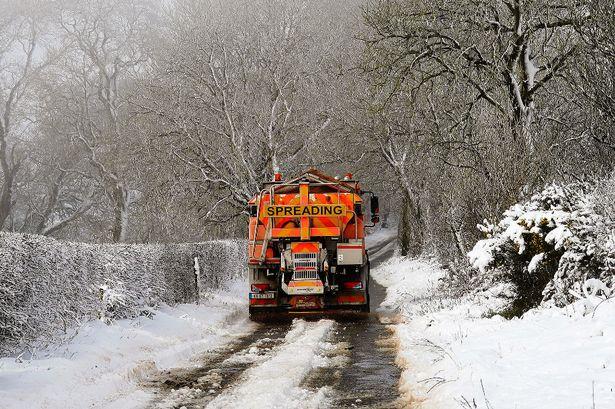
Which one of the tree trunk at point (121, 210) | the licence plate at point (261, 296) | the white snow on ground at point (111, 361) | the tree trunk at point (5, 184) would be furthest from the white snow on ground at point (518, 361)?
the tree trunk at point (5, 184)

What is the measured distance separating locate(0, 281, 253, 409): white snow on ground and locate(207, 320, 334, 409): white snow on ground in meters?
1.12

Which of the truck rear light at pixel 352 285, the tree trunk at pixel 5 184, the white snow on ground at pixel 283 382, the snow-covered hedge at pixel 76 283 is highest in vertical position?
the tree trunk at pixel 5 184

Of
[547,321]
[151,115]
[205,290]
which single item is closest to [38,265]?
[547,321]

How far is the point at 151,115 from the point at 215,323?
1809 cm

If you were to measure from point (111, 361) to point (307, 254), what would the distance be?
21.9ft

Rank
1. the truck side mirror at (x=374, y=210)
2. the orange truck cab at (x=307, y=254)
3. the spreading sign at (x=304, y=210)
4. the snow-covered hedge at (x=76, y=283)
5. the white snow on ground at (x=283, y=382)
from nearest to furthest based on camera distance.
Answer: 1. the white snow on ground at (x=283, y=382)
2. the snow-covered hedge at (x=76, y=283)
3. the orange truck cab at (x=307, y=254)
4. the spreading sign at (x=304, y=210)
5. the truck side mirror at (x=374, y=210)

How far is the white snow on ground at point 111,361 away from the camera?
23.5 feet

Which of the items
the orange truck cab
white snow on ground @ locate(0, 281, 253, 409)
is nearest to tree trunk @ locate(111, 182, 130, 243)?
the orange truck cab

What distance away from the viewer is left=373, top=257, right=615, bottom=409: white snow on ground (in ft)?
17.8

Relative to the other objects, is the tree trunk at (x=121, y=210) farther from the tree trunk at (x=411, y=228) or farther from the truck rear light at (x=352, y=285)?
the truck rear light at (x=352, y=285)

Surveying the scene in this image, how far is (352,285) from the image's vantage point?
51.3 feet

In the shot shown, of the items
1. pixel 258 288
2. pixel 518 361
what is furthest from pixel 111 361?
pixel 258 288

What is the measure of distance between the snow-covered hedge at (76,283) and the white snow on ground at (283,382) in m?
3.21

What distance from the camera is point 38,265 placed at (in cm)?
930
